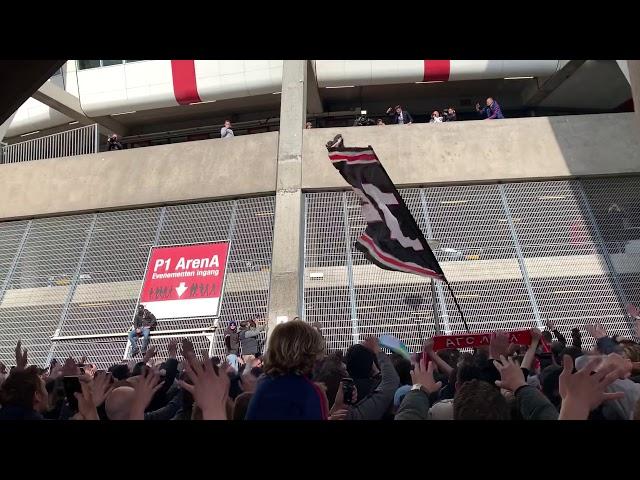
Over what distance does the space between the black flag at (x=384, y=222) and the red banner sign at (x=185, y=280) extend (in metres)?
8.13

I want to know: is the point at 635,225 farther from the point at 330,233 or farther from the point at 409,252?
the point at 409,252

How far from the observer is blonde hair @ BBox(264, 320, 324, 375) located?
269 centimetres

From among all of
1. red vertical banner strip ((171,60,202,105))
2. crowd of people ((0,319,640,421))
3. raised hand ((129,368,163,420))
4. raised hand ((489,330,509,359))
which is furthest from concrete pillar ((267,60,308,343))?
raised hand ((129,368,163,420))

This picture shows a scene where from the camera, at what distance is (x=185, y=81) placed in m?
23.0

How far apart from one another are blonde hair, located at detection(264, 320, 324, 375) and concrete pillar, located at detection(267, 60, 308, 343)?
12103mm

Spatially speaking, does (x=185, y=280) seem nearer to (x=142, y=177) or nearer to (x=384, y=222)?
(x=142, y=177)

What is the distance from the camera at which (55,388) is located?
5.10m

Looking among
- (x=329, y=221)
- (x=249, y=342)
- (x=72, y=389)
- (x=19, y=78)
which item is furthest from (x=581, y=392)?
(x=329, y=221)

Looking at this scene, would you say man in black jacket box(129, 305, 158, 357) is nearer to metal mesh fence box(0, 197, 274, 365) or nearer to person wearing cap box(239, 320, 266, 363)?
A: metal mesh fence box(0, 197, 274, 365)

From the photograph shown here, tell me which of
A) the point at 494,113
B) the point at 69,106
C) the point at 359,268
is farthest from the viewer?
the point at 69,106

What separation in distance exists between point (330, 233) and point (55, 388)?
11808mm

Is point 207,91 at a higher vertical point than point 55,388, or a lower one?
higher

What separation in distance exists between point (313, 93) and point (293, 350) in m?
20.5
